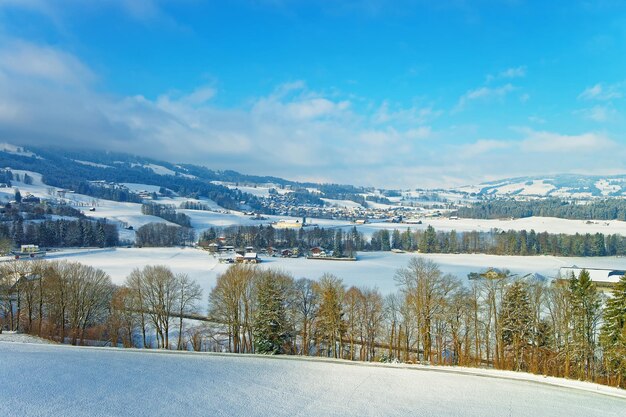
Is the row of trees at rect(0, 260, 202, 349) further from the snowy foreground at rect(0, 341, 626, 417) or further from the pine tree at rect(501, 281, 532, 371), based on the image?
the pine tree at rect(501, 281, 532, 371)

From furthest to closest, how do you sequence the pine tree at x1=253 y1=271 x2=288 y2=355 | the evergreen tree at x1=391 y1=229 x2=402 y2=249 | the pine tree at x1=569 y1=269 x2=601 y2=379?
1. the evergreen tree at x1=391 y1=229 x2=402 y2=249
2. the pine tree at x1=253 y1=271 x2=288 y2=355
3. the pine tree at x1=569 y1=269 x2=601 y2=379

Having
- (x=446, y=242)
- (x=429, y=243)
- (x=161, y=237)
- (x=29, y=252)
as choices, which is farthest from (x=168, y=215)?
(x=446, y=242)

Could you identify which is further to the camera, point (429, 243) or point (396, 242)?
point (396, 242)

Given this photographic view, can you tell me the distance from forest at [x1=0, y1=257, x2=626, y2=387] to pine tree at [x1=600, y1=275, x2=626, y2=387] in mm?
53

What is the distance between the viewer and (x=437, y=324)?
24.6 meters

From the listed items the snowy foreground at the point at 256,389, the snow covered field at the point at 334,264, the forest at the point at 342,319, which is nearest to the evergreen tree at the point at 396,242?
the snow covered field at the point at 334,264

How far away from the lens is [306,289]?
2959 centimetres

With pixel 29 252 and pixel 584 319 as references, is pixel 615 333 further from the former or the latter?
pixel 29 252

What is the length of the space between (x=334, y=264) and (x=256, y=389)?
167 ft

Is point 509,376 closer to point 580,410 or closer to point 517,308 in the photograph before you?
point 580,410

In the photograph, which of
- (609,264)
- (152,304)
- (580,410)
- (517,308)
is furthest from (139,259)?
(609,264)

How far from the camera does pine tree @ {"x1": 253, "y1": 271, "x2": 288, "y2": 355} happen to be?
75.0ft

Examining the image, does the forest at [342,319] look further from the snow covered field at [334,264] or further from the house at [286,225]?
the house at [286,225]

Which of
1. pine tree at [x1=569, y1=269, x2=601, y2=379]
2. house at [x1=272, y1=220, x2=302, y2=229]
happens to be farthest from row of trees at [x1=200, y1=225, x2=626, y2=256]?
pine tree at [x1=569, y1=269, x2=601, y2=379]
